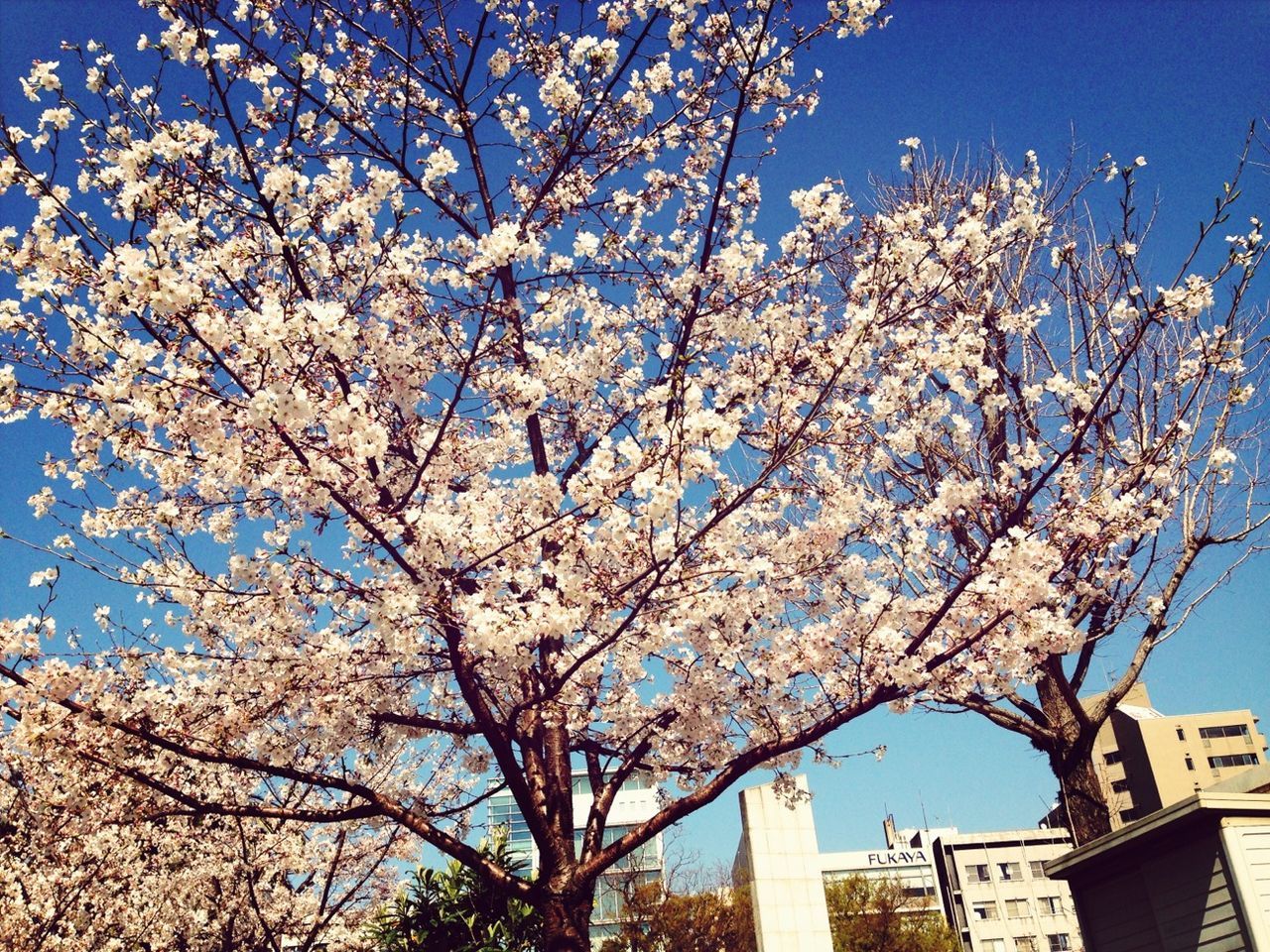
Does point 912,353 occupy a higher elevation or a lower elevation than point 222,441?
higher

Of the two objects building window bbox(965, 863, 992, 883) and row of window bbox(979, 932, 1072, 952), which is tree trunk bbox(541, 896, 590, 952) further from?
building window bbox(965, 863, 992, 883)

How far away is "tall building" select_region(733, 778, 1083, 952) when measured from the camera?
1354 cm

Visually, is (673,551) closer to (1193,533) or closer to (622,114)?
(622,114)

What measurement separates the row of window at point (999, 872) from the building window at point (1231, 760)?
14717 millimetres

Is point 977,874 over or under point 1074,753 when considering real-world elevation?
over

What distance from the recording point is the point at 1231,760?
5853 cm

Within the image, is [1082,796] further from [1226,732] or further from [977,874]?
[1226,732]

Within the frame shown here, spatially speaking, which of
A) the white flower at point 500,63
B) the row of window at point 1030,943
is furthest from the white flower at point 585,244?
the row of window at point 1030,943

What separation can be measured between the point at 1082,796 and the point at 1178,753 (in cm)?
6020

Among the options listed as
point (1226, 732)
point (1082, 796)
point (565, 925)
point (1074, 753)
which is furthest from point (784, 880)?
point (1226, 732)

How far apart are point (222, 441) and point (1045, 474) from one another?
5399 millimetres

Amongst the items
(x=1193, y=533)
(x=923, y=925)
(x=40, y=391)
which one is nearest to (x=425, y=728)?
(x=40, y=391)

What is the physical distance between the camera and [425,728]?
7.21 m

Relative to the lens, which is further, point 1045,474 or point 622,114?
point 622,114
